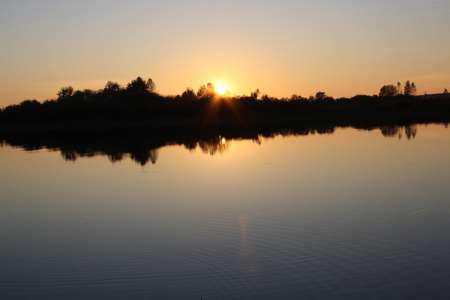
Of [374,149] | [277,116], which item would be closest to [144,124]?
[277,116]

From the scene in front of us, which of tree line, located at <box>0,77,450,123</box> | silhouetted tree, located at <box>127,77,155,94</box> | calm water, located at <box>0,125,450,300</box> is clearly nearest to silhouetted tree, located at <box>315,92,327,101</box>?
tree line, located at <box>0,77,450,123</box>

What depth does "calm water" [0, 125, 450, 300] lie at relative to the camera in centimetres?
576

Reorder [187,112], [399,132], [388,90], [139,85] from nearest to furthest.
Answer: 1. [399,132]
2. [187,112]
3. [139,85]
4. [388,90]

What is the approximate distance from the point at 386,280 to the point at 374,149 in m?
14.6

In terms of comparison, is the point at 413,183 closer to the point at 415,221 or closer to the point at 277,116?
the point at 415,221

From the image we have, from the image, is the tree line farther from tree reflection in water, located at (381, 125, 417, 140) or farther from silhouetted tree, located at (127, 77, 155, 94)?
tree reflection in water, located at (381, 125, 417, 140)

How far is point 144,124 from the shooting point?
62.4 metres

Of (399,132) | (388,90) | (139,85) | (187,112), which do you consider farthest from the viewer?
(388,90)

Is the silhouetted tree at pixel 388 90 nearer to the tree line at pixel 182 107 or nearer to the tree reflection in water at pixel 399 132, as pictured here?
the tree line at pixel 182 107

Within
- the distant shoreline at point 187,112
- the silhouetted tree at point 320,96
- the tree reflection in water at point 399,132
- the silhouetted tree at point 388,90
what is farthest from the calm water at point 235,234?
the silhouetted tree at point 388,90

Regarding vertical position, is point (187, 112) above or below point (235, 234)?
above

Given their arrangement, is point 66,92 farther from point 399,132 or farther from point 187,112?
point 399,132

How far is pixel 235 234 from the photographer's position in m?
7.81

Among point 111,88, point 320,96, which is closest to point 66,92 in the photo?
point 111,88
